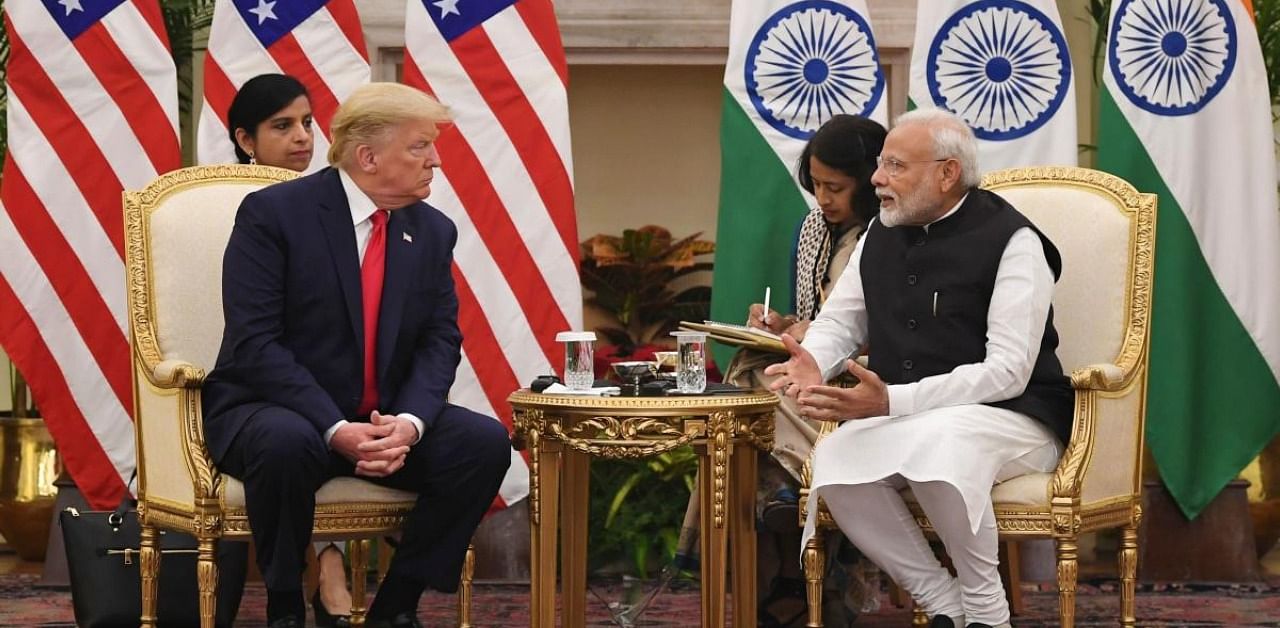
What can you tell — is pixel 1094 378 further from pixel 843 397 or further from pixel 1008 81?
pixel 1008 81

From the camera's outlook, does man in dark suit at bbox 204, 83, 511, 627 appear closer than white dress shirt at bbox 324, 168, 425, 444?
Yes

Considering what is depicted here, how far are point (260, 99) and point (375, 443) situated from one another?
1.49 meters

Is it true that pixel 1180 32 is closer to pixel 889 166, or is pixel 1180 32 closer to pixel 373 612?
pixel 889 166

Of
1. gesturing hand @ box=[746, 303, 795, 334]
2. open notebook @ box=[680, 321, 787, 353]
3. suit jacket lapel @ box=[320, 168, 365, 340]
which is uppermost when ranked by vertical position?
suit jacket lapel @ box=[320, 168, 365, 340]

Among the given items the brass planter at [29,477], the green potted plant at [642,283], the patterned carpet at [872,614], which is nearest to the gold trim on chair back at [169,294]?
the patterned carpet at [872,614]

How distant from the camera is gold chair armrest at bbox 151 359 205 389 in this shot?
3.69 meters

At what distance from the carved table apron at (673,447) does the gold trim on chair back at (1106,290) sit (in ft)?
2.51

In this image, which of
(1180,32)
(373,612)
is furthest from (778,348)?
(1180,32)

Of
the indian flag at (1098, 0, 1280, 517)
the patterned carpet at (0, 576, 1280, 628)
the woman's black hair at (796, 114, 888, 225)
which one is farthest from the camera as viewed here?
the indian flag at (1098, 0, 1280, 517)

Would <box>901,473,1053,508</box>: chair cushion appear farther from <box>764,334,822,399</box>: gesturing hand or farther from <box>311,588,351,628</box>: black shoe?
<box>311,588,351,628</box>: black shoe

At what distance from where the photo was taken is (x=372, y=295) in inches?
150

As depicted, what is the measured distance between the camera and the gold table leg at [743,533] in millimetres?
3842

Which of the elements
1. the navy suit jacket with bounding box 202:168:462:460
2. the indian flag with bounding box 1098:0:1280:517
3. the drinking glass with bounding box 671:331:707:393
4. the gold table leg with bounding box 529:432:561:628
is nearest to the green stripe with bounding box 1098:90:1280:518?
the indian flag with bounding box 1098:0:1280:517

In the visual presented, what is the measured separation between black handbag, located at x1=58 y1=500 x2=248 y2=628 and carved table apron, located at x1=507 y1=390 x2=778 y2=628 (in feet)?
2.95
